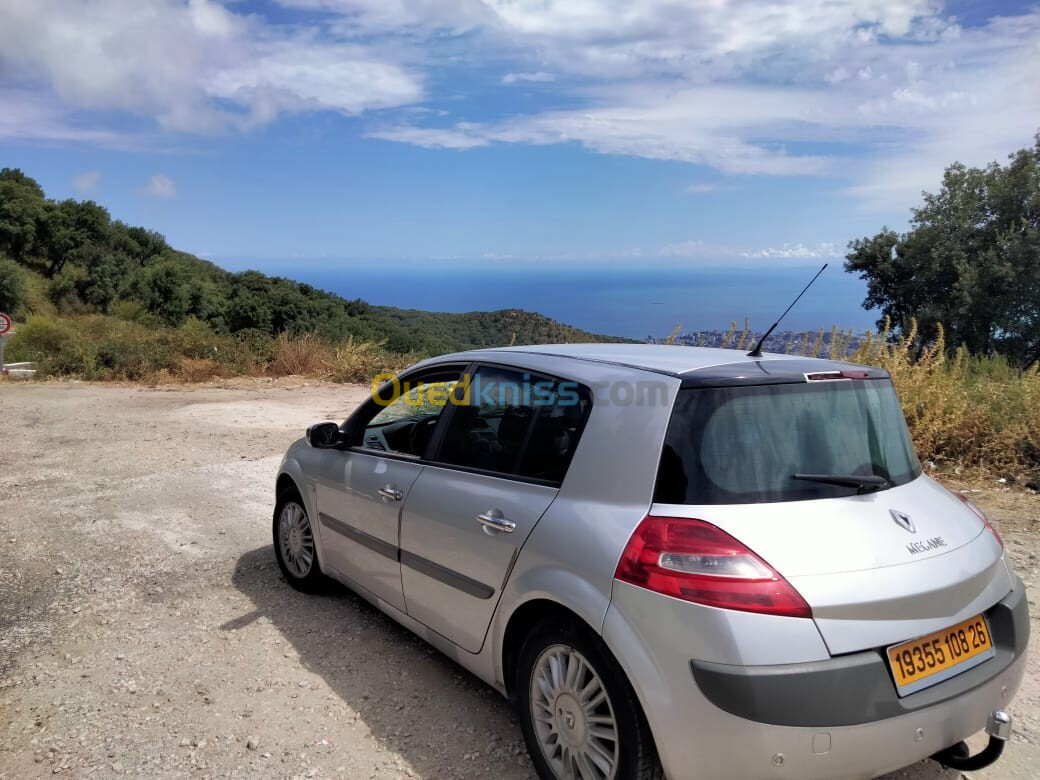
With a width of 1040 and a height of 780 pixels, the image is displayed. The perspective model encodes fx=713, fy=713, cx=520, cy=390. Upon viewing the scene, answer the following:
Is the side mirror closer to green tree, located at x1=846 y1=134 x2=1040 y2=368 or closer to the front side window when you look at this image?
the front side window

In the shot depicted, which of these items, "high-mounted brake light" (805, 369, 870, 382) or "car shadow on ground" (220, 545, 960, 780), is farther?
"car shadow on ground" (220, 545, 960, 780)

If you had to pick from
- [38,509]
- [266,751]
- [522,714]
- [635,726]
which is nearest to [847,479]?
[635,726]

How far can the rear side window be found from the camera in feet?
9.11

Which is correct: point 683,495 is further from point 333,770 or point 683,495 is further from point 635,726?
point 333,770

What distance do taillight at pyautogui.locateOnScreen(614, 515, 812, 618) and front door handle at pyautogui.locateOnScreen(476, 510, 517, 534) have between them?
0.59 metres

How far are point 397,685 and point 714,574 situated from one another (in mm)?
1968

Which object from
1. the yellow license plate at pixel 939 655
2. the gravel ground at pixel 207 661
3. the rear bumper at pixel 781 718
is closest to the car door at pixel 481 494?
the gravel ground at pixel 207 661

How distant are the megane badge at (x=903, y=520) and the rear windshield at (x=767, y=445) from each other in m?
0.14

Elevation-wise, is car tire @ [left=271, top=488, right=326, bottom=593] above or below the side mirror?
below

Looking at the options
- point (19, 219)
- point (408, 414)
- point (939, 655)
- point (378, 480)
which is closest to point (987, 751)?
point (939, 655)

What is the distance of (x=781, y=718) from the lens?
1999 mm

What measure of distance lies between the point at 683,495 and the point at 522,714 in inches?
43.4

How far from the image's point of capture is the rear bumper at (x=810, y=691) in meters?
2.00

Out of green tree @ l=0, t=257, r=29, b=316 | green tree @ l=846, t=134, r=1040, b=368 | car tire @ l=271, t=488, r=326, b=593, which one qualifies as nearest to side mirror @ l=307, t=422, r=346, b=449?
car tire @ l=271, t=488, r=326, b=593
